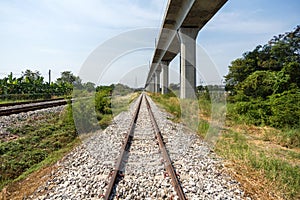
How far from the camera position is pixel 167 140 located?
6738 millimetres

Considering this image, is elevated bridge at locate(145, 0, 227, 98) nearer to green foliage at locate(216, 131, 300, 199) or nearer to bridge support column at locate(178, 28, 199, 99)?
bridge support column at locate(178, 28, 199, 99)

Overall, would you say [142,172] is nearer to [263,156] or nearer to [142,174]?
[142,174]

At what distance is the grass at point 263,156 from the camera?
3.67m

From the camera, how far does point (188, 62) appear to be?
16.3 m

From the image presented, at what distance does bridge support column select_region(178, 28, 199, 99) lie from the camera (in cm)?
1634

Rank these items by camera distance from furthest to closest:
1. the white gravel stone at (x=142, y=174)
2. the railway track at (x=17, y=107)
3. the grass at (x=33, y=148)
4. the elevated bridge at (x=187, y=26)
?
the elevated bridge at (x=187, y=26) < the railway track at (x=17, y=107) < the grass at (x=33, y=148) < the white gravel stone at (x=142, y=174)

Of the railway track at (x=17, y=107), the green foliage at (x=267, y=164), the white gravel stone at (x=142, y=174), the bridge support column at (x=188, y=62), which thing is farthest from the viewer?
the bridge support column at (x=188, y=62)

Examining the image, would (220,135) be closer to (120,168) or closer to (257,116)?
(257,116)

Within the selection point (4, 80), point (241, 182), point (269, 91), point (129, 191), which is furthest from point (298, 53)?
point (4, 80)

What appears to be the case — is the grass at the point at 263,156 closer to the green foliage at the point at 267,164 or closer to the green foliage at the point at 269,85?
the green foliage at the point at 267,164

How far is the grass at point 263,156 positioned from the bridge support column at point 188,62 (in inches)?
289

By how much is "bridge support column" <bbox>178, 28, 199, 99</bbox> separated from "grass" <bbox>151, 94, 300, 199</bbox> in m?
7.33

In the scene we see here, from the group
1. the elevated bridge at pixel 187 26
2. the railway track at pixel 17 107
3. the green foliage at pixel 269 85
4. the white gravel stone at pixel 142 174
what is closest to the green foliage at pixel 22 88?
the railway track at pixel 17 107

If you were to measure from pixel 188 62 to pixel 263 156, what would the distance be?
1187 cm
